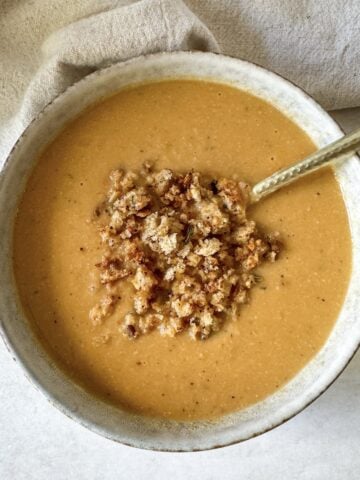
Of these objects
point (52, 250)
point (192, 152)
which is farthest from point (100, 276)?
point (192, 152)

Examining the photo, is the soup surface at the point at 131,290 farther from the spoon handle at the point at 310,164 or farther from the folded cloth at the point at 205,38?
the folded cloth at the point at 205,38

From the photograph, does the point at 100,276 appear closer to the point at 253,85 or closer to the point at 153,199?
the point at 153,199

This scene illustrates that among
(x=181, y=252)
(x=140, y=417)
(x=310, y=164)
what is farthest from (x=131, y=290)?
(x=310, y=164)

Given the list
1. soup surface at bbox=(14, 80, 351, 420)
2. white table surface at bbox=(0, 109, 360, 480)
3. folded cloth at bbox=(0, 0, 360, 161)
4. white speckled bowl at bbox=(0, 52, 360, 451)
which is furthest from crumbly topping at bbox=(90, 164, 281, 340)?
white table surface at bbox=(0, 109, 360, 480)

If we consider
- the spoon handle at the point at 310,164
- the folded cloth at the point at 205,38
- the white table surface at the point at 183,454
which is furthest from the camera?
the white table surface at the point at 183,454

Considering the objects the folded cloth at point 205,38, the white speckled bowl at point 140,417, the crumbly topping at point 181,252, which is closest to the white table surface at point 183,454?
the folded cloth at point 205,38
